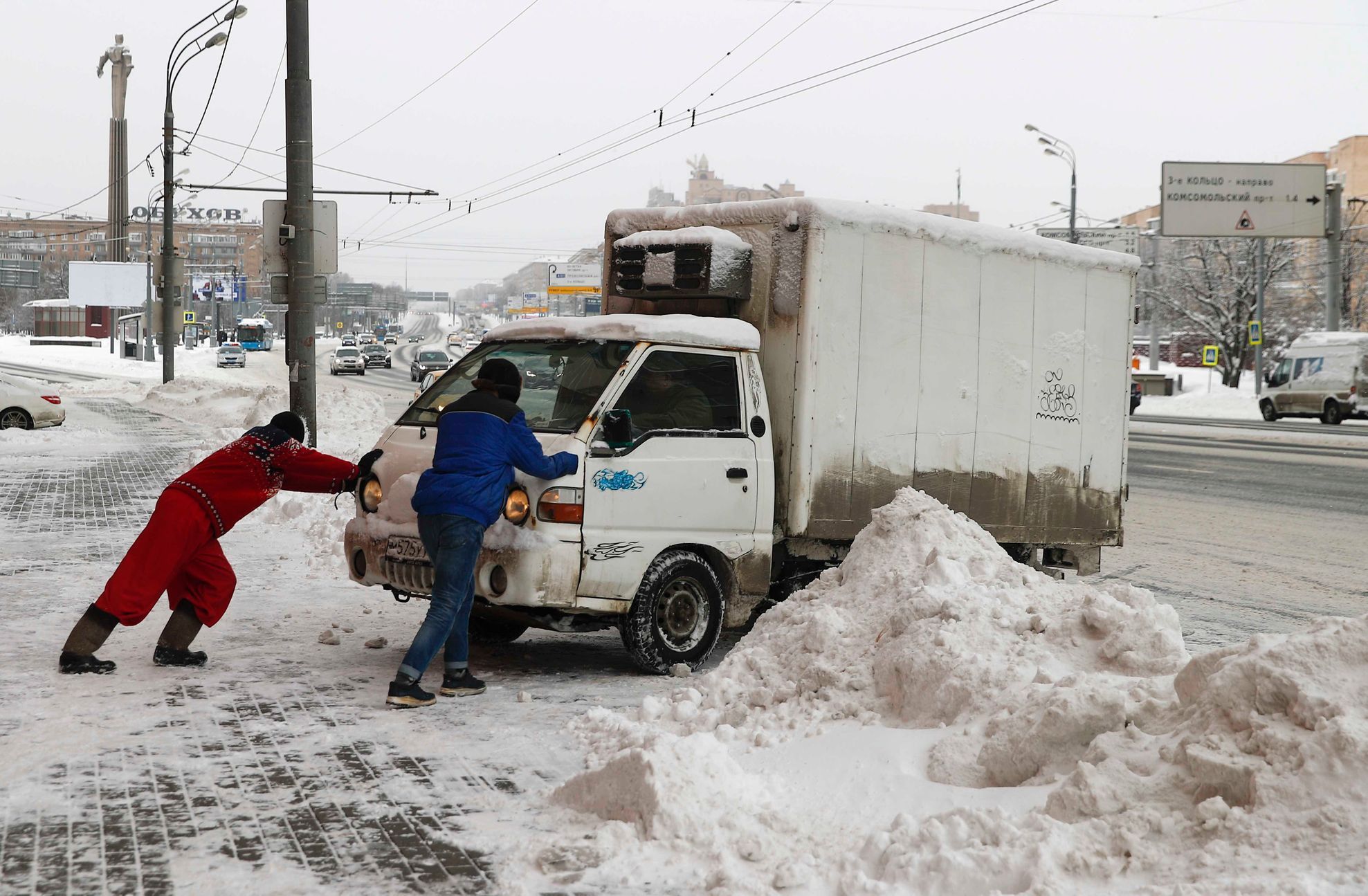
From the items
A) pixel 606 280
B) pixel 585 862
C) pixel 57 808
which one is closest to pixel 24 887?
pixel 57 808

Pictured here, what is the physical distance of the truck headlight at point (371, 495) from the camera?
23.6 feet

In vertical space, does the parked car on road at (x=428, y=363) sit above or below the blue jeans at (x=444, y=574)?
above

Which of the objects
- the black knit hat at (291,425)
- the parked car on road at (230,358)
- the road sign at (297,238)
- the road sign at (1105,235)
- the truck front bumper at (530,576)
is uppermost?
the road sign at (1105,235)

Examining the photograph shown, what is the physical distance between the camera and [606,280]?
902 centimetres

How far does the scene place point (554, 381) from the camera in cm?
721

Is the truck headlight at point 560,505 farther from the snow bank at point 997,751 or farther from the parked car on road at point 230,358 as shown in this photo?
the parked car on road at point 230,358

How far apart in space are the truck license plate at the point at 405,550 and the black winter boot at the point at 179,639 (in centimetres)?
111

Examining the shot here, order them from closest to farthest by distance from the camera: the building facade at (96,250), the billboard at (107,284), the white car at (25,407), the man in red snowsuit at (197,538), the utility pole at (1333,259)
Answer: the man in red snowsuit at (197,538) → the white car at (25,407) → the utility pole at (1333,259) → the billboard at (107,284) → the building facade at (96,250)

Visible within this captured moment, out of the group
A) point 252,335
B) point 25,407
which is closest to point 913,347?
point 25,407

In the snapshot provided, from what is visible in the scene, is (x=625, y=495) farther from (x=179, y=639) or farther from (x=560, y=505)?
(x=179, y=639)

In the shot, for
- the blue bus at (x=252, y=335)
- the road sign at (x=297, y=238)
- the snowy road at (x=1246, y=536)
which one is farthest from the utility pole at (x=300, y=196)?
the blue bus at (x=252, y=335)

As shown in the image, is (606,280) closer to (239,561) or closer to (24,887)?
(239,561)

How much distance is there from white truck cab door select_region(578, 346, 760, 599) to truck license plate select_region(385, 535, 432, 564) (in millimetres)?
873

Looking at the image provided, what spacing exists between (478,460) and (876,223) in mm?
3037
